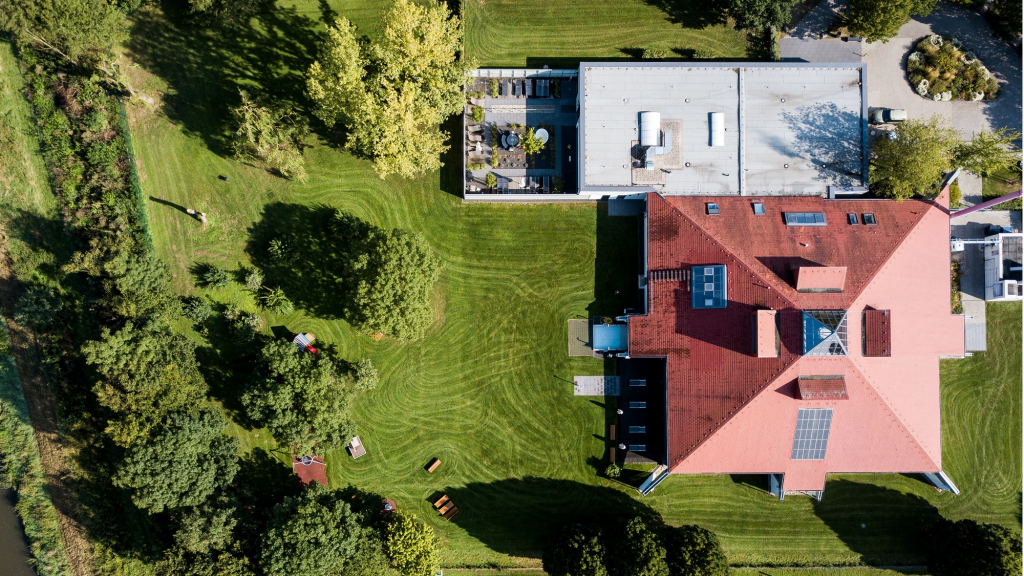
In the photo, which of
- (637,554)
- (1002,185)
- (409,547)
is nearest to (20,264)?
(409,547)

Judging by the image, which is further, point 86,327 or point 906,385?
point 86,327

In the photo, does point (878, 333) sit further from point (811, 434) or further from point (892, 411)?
point (811, 434)

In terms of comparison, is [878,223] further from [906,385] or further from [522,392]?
[522,392]

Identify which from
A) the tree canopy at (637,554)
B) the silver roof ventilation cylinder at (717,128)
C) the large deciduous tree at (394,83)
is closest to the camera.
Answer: the large deciduous tree at (394,83)

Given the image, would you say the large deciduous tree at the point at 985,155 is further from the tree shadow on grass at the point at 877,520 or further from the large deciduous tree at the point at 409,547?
the large deciduous tree at the point at 409,547

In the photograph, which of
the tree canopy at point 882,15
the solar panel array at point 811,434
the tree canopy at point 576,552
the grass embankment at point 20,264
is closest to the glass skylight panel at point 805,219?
the solar panel array at point 811,434

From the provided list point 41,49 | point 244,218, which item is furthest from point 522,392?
point 41,49

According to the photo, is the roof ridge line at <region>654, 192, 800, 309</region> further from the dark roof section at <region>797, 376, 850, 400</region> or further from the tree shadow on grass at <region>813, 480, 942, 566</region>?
the tree shadow on grass at <region>813, 480, 942, 566</region>
